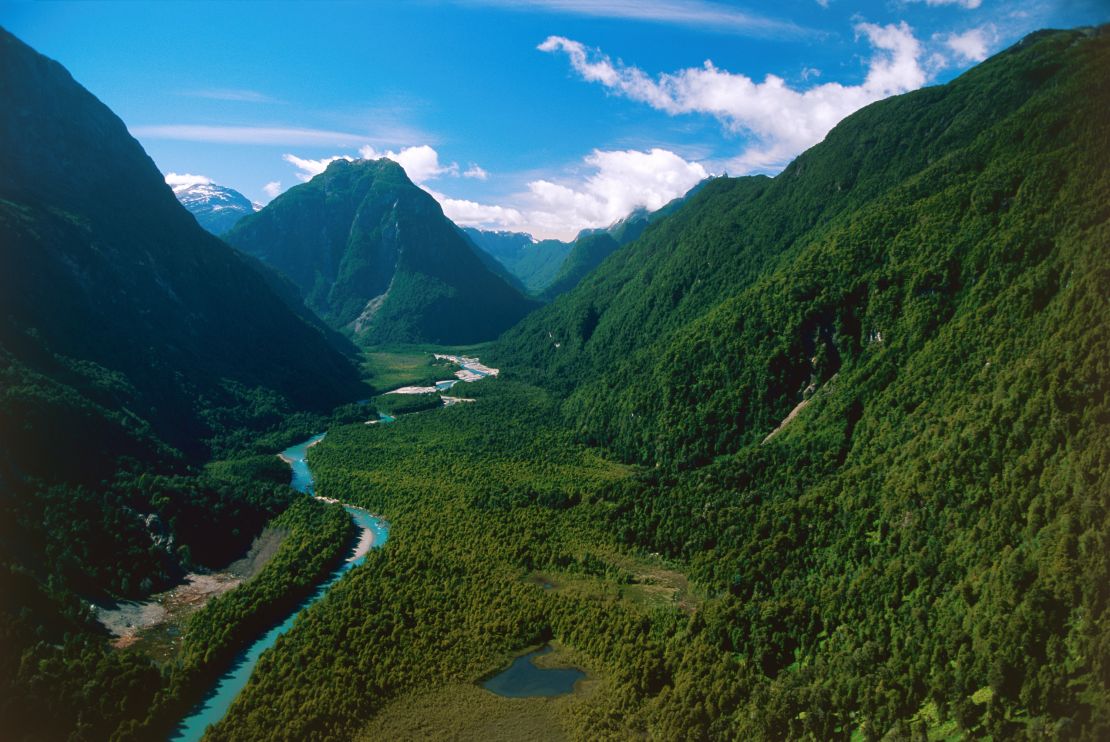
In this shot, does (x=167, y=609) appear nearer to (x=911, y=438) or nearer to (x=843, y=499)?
(x=843, y=499)

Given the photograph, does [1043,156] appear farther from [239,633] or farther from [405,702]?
[239,633]

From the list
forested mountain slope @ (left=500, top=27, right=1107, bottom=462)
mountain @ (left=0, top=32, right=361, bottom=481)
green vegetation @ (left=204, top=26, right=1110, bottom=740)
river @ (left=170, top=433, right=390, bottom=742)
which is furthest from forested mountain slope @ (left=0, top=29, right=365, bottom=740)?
forested mountain slope @ (left=500, top=27, right=1107, bottom=462)

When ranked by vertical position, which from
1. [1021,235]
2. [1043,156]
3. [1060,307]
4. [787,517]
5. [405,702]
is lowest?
[405,702]

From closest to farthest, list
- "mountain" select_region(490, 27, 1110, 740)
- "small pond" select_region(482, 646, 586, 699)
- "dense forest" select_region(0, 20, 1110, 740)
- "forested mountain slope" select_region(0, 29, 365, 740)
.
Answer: "mountain" select_region(490, 27, 1110, 740), "dense forest" select_region(0, 20, 1110, 740), "forested mountain slope" select_region(0, 29, 365, 740), "small pond" select_region(482, 646, 586, 699)

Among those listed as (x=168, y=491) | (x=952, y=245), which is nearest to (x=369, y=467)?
(x=168, y=491)

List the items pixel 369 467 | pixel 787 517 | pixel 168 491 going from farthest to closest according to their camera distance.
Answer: pixel 369 467
pixel 168 491
pixel 787 517

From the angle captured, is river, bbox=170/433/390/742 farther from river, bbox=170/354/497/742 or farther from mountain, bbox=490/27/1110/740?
mountain, bbox=490/27/1110/740
